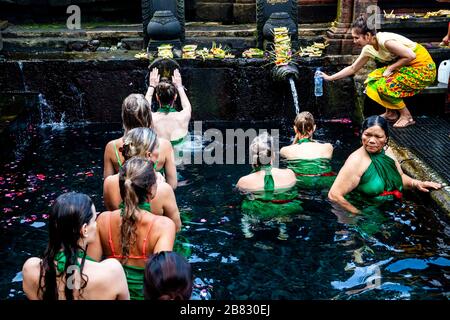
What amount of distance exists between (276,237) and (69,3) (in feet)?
28.8

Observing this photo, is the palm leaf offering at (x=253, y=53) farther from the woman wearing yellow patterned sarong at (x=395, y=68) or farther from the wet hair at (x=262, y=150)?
the wet hair at (x=262, y=150)

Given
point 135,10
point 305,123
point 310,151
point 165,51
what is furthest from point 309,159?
point 135,10

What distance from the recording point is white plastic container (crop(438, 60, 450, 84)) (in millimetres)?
8883

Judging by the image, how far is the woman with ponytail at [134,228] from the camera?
3.92 meters

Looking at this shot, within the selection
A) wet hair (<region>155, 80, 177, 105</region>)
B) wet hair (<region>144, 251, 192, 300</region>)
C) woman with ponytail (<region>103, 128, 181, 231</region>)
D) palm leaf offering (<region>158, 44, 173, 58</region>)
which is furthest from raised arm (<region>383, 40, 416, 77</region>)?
wet hair (<region>144, 251, 192, 300</region>)

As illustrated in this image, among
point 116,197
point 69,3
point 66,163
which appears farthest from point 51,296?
point 69,3

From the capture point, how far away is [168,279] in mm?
2799

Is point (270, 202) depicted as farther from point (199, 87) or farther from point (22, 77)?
point (22, 77)

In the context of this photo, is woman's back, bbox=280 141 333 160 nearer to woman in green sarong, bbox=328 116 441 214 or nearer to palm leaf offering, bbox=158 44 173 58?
woman in green sarong, bbox=328 116 441 214

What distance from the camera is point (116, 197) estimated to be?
4758mm

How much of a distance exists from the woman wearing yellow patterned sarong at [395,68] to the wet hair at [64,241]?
5303mm

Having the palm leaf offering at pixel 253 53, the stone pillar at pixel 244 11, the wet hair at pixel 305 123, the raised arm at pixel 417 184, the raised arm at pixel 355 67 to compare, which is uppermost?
the stone pillar at pixel 244 11

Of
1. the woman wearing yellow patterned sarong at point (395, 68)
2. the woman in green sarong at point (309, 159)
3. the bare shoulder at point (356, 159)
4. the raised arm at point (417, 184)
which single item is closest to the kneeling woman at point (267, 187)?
the woman in green sarong at point (309, 159)
